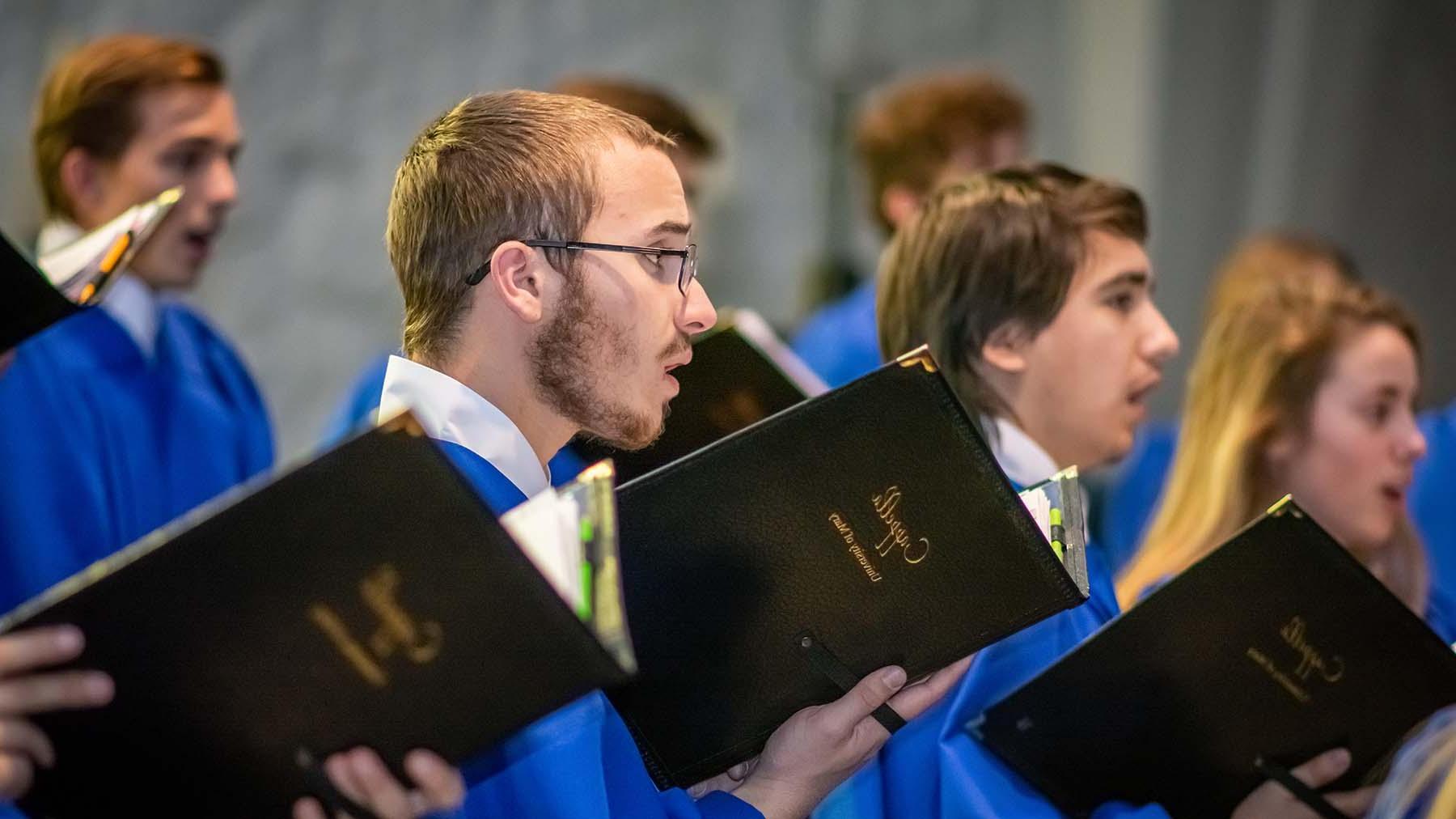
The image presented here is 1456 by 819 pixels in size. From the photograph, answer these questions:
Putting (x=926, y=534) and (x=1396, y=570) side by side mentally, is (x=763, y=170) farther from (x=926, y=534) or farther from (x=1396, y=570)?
(x=926, y=534)

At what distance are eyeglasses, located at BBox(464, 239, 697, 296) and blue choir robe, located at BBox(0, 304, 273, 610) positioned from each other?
4.55 feet

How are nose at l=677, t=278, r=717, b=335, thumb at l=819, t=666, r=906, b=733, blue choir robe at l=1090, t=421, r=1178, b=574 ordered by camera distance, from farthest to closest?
blue choir robe at l=1090, t=421, r=1178, b=574
nose at l=677, t=278, r=717, b=335
thumb at l=819, t=666, r=906, b=733

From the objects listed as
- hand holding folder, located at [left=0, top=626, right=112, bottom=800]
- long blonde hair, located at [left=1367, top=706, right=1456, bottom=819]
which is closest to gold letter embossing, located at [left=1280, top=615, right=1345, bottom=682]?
long blonde hair, located at [left=1367, top=706, right=1456, bottom=819]

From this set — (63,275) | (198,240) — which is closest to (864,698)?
(63,275)

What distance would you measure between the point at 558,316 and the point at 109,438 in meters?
1.62

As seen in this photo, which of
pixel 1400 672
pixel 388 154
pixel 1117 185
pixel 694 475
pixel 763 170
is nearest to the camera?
pixel 694 475

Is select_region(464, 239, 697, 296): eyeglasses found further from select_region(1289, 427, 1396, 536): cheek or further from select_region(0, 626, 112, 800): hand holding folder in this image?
select_region(1289, 427, 1396, 536): cheek

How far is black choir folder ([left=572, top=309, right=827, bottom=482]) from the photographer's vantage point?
2115mm

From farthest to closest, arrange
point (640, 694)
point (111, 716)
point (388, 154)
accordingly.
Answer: point (388, 154) < point (640, 694) < point (111, 716)

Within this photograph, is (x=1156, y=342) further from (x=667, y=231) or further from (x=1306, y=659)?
(x=667, y=231)

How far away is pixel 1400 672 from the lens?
1935mm

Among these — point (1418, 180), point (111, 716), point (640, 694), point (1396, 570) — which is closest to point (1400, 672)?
point (640, 694)

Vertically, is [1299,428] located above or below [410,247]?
below

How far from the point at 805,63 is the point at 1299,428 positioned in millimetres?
3075
